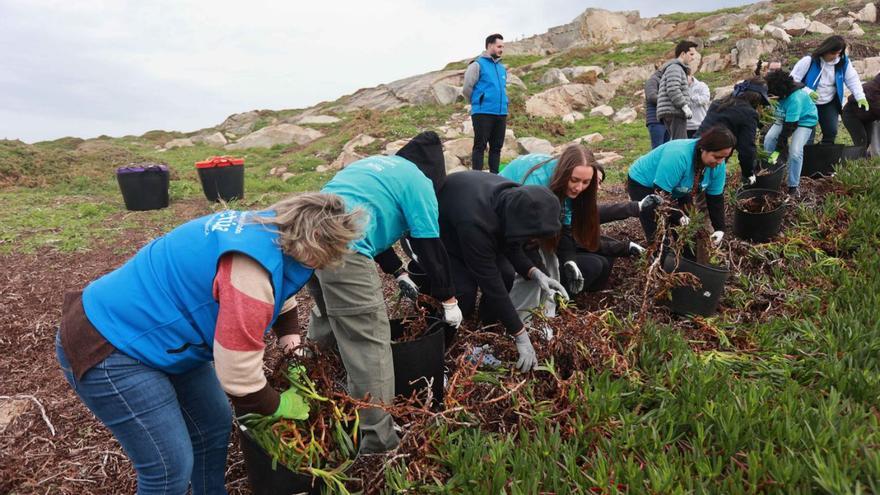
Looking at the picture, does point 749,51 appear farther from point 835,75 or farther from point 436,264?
point 436,264

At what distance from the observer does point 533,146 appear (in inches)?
477

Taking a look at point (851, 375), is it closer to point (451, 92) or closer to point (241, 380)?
point (241, 380)

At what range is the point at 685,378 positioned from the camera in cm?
241

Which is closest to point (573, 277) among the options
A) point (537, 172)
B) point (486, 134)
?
point (537, 172)

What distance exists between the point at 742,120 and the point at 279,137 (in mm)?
15370

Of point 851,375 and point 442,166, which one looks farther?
point 442,166

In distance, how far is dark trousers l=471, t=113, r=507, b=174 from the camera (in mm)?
6613

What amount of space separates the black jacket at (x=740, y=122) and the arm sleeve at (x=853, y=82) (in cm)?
216

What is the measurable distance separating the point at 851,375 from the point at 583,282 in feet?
5.67

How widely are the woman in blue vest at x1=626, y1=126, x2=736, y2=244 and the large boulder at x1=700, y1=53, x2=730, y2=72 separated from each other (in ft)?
56.8

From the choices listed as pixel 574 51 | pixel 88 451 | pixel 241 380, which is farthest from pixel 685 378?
pixel 574 51

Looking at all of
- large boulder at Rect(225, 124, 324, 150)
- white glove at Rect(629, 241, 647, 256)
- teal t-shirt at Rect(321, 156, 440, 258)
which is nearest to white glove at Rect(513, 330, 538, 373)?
teal t-shirt at Rect(321, 156, 440, 258)

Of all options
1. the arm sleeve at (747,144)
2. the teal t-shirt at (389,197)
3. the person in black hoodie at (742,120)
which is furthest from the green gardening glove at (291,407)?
the arm sleeve at (747,144)

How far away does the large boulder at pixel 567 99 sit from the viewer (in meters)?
16.3
